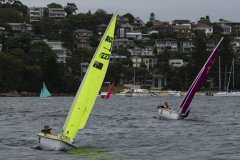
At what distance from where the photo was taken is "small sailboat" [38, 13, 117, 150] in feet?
118

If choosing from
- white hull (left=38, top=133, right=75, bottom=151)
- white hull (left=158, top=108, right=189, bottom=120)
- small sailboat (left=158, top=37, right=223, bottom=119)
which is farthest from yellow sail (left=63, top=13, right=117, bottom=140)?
white hull (left=158, top=108, right=189, bottom=120)

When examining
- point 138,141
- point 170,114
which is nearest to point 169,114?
point 170,114

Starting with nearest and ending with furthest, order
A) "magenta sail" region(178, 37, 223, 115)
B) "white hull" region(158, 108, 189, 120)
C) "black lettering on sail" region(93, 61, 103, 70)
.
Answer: "black lettering on sail" region(93, 61, 103, 70) < "magenta sail" region(178, 37, 223, 115) < "white hull" region(158, 108, 189, 120)

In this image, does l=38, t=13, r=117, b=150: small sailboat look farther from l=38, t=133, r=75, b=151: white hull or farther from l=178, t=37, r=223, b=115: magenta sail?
l=178, t=37, r=223, b=115: magenta sail

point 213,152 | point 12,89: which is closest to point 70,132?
point 213,152

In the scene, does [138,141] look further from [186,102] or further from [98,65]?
[186,102]

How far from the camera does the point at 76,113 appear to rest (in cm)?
3622

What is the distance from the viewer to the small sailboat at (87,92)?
35.9 meters

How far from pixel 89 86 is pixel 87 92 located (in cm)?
28

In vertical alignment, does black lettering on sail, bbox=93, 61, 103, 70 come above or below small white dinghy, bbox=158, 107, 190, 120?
above

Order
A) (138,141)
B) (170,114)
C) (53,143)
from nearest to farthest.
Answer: (53,143) < (138,141) < (170,114)

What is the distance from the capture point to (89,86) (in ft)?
119

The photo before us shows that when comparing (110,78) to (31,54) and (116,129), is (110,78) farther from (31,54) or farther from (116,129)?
(116,129)

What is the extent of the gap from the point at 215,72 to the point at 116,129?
141 m
